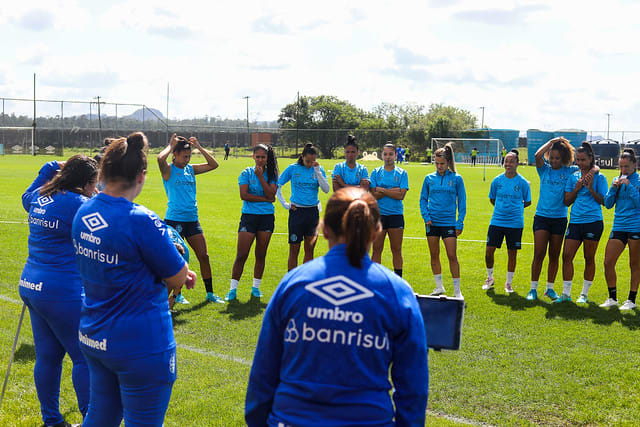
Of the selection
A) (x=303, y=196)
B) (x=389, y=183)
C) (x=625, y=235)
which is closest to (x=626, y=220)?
(x=625, y=235)

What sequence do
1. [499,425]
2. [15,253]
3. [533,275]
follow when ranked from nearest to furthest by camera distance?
[499,425]
[533,275]
[15,253]

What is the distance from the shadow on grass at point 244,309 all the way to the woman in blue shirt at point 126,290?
175 inches

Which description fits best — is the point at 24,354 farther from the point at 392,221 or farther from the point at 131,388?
the point at 392,221

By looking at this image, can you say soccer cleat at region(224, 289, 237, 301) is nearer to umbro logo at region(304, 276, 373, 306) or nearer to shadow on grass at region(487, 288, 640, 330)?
shadow on grass at region(487, 288, 640, 330)

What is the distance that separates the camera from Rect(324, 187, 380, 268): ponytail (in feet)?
7.12

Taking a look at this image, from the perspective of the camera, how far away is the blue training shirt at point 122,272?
2896 millimetres

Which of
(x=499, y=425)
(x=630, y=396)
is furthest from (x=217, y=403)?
(x=630, y=396)

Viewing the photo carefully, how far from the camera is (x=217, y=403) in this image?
4.92 meters

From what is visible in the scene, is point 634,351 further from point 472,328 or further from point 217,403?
point 217,403

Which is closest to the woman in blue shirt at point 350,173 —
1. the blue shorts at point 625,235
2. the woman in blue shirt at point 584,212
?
the woman in blue shirt at point 584,212

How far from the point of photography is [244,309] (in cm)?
783

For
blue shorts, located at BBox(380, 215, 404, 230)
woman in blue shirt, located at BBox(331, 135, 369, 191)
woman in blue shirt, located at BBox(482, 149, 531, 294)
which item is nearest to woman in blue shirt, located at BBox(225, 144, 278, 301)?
woman in blue shirt, located at BBox(331, 135, 369, 191)

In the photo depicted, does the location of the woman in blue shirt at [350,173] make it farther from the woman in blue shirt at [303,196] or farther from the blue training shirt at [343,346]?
the blue training shirt at [343,346]

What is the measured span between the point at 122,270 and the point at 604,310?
7072mm
